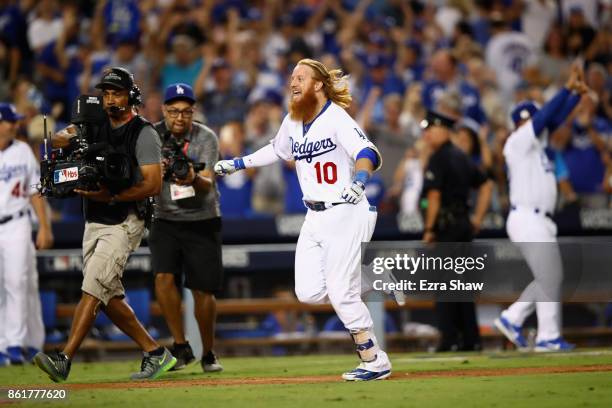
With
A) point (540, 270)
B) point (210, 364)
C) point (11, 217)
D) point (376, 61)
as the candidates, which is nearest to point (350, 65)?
point (376, 61)

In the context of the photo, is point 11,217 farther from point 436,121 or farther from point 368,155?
point 368,155

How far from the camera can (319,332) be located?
43.9ft

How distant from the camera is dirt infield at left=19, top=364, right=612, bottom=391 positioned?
7.65 metres

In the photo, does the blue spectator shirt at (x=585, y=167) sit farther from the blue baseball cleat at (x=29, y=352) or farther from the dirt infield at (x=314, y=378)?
the blue baseball cleat at (x=29, y=352)

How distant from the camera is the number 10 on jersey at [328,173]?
7.49 m

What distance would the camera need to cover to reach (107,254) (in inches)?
307

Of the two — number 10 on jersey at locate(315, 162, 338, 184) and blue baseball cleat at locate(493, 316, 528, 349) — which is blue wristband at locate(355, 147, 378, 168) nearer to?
number 10 on jersey at locate(315, 162, 338, 184)

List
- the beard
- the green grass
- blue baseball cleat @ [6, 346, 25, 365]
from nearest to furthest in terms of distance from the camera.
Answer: the green grass → the beard → blue baseball cleat @ [6, 346, 25, 365]

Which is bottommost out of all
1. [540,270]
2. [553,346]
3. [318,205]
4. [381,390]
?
[553,346]

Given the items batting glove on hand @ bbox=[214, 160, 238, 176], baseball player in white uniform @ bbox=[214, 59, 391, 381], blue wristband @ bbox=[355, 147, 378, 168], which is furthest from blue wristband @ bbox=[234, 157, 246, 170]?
blue wristband @ bbox=[355, 147, 378, 168]

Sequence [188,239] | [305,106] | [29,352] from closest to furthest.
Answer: [305,106] → [188,239] → [29,352]

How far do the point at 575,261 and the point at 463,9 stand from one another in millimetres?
8444

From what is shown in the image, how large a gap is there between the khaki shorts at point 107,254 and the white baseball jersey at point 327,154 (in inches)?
51.5

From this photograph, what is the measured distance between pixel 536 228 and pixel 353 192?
375cm
